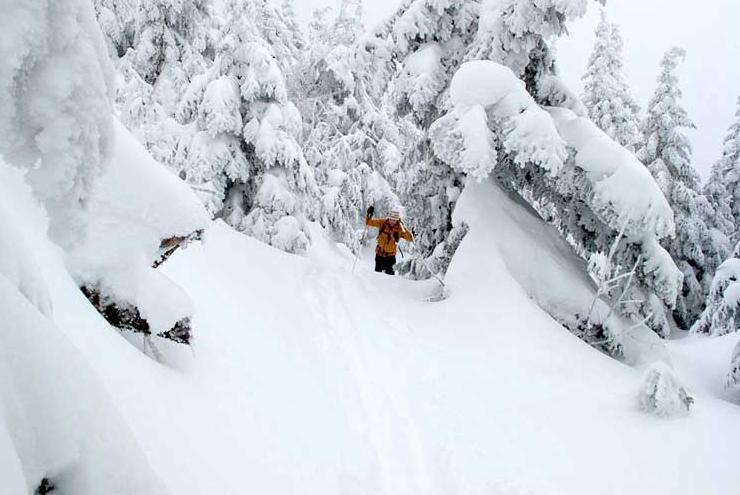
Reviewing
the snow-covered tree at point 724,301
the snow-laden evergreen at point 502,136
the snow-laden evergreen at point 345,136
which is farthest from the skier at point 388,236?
the snow-laden evergreen at point 345,136

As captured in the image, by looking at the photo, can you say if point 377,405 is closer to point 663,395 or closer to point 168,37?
point 663,395

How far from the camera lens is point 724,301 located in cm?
1172

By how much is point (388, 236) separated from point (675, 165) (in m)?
16.5

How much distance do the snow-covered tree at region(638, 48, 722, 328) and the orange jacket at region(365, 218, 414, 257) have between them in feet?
49.3

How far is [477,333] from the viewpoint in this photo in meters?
8.55

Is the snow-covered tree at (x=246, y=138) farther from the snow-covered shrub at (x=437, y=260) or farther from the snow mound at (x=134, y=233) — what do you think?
the snow mound at (x=134, y=233)

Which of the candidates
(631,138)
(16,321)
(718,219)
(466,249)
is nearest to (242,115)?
(466,249)

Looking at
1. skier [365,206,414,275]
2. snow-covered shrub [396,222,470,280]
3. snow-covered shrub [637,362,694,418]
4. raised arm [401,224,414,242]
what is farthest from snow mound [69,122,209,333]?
skier [365,206,414,275]

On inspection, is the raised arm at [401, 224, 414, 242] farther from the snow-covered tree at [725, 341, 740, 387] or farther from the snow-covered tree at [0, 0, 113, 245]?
the snow-covered tree at [0, 0, 113, 245]

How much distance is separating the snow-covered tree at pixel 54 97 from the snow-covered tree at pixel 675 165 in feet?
80.8

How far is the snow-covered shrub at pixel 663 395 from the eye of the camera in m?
5.80

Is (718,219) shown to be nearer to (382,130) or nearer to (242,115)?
(382,130)

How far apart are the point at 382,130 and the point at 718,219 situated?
59.1 feet

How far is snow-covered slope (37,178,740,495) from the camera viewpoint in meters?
3.97
